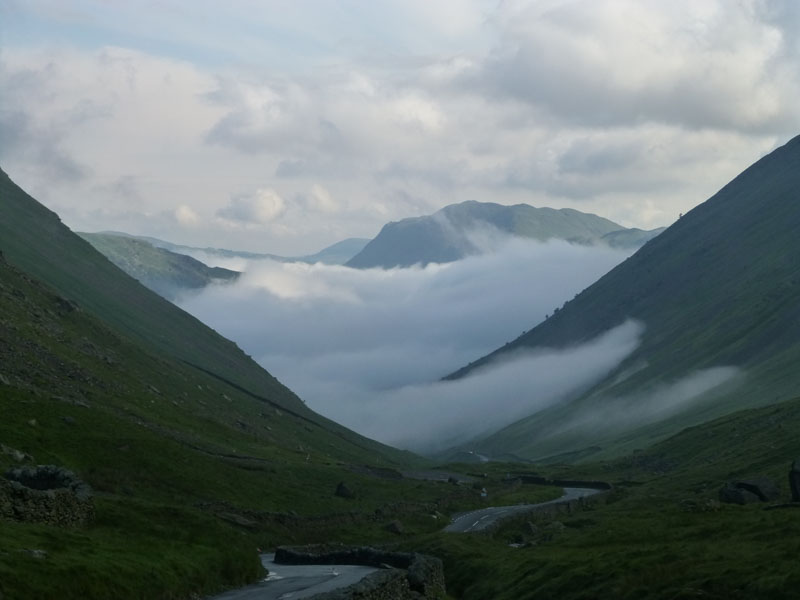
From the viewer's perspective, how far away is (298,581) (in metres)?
59.2

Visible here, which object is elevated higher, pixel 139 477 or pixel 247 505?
pixel 139 477

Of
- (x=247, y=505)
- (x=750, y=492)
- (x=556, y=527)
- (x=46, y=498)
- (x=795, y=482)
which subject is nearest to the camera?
(x=46, y=498)

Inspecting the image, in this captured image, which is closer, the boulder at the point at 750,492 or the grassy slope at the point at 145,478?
the grassy slope at the point at 145,478

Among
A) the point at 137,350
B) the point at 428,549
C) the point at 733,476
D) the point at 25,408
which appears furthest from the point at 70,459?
the point at 137,350

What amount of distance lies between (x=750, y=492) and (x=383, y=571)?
48.8m

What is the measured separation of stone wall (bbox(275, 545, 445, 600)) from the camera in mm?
48312

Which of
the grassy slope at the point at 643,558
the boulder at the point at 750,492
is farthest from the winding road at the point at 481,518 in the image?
the boulder at the point at 750,492

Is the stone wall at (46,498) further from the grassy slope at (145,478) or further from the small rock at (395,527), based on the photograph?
the small rock at (395,527)

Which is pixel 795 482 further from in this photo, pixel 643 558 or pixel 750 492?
pixel 643 558

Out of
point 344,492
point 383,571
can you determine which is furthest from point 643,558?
point 344,492

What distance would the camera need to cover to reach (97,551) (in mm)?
48219

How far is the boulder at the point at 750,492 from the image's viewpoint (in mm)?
91312

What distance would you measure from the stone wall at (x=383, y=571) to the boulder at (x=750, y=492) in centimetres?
3471

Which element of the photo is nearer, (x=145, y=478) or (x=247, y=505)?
(x=145, y=478)
